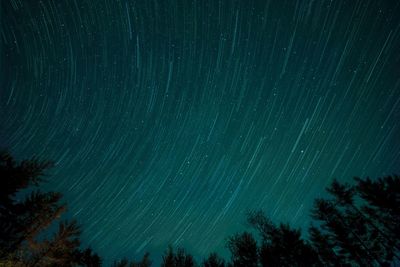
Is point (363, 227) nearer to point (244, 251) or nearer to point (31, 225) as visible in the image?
point (244, 251)

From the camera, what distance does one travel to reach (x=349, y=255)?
1352 centimetres

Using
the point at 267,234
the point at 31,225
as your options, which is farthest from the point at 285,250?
the point at 31,225

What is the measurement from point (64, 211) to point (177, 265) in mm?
8576

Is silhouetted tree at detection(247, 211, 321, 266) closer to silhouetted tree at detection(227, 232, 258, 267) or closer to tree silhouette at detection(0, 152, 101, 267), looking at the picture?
silhouetted tree at detection(227, 232, 258, 267)

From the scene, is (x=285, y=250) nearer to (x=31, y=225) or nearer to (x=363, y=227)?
(x=363, y=227)

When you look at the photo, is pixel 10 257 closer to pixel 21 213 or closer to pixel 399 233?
pixel 21 213

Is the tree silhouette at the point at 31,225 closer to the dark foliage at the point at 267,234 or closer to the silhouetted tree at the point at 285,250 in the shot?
the dark foliage at the point at 267,234

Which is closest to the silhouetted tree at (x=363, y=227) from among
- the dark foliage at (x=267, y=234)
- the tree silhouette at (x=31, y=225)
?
the dark foliage at (x=267, y=234)

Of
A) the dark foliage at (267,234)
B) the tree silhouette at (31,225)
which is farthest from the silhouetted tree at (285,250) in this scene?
the tree silhouette at (31,225)

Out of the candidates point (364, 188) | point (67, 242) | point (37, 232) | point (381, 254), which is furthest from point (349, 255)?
point (37, 232)

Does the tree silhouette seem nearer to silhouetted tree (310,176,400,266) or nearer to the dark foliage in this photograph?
the dark foliage

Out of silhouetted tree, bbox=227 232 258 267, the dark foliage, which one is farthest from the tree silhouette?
silhouetted tree, bbox=227 232 258 267

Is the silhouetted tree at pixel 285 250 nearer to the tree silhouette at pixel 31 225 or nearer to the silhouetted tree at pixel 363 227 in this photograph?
the silhouetted tree at pixel 363 227

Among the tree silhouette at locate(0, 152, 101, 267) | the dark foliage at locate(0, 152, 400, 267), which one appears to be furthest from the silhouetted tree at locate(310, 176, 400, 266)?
the tree silhouette at locate(0, 152, 101, 267)
